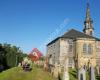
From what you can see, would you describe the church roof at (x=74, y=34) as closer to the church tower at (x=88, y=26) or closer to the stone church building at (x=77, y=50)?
the stone church building at (x=77, y=50)

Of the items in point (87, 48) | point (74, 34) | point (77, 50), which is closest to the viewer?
point (77, 50)

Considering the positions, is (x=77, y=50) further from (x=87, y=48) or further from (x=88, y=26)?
(x=88, y=26)

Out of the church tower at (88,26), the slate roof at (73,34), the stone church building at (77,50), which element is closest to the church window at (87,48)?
the stone church building at (77,50)

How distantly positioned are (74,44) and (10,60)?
56.4 feet

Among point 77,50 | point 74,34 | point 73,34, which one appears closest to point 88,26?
point 74,34

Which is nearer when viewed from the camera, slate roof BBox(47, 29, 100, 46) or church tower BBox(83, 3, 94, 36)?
slate roof BBox(47, 29, 100, 46)

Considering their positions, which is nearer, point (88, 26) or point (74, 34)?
point (74, 34)

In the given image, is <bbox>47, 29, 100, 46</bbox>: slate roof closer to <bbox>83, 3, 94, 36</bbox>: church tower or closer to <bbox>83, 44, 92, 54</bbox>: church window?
<bbox>83, 44, 92, 54</bbox>: church window

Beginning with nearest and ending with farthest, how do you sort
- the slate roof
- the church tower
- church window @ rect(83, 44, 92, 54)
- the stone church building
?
the stone church building → church window @ rect(83, 44, 92, 54) → the slate roof → the church tower

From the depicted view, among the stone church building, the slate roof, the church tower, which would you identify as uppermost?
the church tower

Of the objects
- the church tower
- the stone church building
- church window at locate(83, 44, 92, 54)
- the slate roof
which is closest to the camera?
the stone church building

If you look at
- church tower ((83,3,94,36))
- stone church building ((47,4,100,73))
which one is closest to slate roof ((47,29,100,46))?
stone church building ((47,4,100,73))

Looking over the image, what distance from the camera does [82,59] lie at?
51.0 m

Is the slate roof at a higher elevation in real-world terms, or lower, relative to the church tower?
lower
